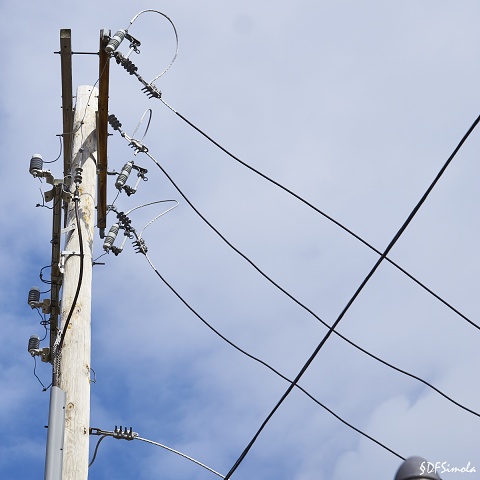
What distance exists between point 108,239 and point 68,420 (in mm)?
2159

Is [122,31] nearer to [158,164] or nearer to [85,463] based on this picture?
[158,164]

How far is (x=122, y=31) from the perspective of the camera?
833cm

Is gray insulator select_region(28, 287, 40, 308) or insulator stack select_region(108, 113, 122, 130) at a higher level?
insulator stack select_region(108, 113, 122, 130)

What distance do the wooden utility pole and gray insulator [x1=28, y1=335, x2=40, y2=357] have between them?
3.44ft

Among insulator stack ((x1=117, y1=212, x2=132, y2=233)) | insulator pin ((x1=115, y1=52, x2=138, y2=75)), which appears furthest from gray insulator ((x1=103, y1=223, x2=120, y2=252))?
insulator pin ((x1=115, y1=52, x2=138, y2=75))

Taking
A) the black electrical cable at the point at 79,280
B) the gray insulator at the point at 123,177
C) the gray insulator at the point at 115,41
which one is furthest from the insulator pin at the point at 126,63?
the black electrical cable at the point at 79,280

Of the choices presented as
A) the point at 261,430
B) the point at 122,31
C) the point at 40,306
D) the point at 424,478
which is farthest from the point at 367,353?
the point at 424,478

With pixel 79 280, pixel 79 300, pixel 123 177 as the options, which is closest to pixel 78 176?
pixel 123 177

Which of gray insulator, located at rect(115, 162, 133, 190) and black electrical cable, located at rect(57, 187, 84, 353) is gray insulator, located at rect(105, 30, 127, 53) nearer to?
gray insulator, located at rect(115, 162, 133, 190)

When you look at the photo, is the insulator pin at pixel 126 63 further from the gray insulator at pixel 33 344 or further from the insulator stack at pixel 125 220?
the gray insulator at pixel 33 344

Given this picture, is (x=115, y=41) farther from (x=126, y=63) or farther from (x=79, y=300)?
(x=79, y=300)

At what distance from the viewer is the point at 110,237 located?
27.1 feet

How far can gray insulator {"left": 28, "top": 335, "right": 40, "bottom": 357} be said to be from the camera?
26.5 ft

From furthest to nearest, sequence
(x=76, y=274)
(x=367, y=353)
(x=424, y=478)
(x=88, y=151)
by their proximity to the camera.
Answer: (x=367, y=353), (x=88, y=151), (x=76, y=274), (x=424, y=478)
